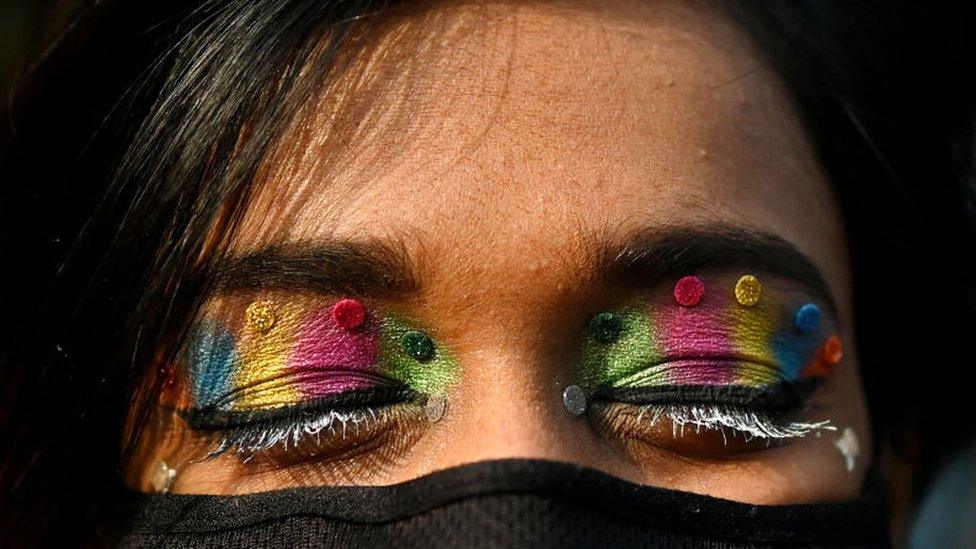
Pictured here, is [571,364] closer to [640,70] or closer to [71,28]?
[640,70]

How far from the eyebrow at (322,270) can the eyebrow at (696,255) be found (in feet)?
1.03

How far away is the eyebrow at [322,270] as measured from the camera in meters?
1.50

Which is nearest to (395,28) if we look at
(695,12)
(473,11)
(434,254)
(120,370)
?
(473,11)

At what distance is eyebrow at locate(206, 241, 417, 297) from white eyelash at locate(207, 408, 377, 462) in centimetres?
18

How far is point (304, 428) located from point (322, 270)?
238 mm

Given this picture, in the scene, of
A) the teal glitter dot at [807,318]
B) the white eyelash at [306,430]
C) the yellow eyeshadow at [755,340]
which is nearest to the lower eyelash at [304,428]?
the white eyelash at [306,430]

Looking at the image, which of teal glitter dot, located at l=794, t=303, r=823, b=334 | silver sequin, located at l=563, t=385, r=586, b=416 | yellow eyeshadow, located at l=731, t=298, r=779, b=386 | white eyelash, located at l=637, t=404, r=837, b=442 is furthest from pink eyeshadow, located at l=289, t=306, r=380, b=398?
teal glitter dot, located at l=794, t=303, r=823, b=334

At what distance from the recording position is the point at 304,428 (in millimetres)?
1525

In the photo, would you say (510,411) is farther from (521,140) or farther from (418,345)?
(521,140)

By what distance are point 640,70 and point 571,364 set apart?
19.3 inches

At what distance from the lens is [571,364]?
1.52 meters

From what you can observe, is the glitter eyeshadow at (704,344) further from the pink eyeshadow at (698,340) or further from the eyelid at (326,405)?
the eyelid at (326,405)

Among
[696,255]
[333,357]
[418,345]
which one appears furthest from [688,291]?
[333,357]

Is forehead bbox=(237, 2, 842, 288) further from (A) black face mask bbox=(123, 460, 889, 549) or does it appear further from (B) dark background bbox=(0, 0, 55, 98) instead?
(B) dark background bbox=(0, 0, 55, 98)
